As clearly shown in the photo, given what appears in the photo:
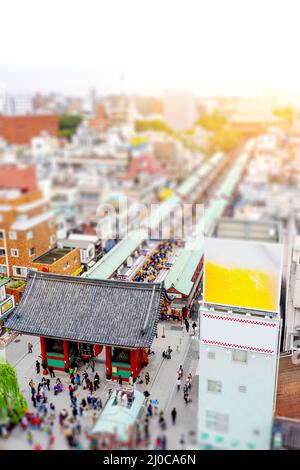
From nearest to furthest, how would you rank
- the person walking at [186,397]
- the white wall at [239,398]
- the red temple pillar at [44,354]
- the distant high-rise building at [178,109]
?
1. the white wall at [239,398]
2. the person walking at [186,397]
3. the red temple pillar at [44,354]
4. the distant high-rise building at [178,109]

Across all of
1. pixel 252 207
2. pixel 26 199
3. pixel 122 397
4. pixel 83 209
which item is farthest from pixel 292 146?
pixel 122 397

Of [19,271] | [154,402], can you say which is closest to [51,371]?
[154,402]

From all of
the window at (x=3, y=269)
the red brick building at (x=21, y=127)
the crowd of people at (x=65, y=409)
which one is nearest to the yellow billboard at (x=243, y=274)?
the crowd of people at (x=65, y=409)

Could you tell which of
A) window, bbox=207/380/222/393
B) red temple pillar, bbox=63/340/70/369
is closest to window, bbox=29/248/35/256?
red temple pillar, bbox=63/340/70/369

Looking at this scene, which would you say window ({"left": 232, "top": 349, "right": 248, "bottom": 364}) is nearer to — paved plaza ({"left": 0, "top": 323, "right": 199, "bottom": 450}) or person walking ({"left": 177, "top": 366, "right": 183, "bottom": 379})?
paved plaza ({"left": 0, "top": 323, "right": 199, "bottom": 450})

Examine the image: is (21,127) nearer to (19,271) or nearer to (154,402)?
(19,271)

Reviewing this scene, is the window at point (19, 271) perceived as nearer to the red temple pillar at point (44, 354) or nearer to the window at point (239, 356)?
the red temple pillar at point (44, 354)
